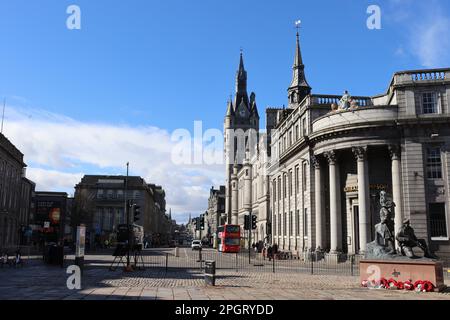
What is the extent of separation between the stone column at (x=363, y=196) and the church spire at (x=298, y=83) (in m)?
27.2

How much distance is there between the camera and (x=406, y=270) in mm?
18266

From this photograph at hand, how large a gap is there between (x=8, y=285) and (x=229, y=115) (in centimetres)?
11826

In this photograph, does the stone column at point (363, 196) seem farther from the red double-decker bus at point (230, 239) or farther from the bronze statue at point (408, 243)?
the red double-decker bus at point (230, 239)

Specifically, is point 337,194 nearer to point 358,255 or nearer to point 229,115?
point 358,255

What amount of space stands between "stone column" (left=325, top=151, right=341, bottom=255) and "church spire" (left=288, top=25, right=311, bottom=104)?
2501 centimetres

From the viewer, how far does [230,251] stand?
194ft

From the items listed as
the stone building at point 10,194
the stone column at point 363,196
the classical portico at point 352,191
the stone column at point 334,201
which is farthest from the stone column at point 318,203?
the stone building at point 10,194

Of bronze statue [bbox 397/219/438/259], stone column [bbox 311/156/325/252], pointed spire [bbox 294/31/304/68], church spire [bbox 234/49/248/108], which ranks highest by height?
church spire [bbox 234/49/248/108]

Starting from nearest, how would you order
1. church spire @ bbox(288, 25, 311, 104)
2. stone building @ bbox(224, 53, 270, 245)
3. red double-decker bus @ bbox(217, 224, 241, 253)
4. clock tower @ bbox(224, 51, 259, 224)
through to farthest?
red double-decker bus @ bbox(217, 224, 241, 253) < church spire @ bbox(288, 25, 311, 104) < stone building @ bbox(224, 53, 270, 245) < clock tower @ bbox(224, 51, 259, 224)

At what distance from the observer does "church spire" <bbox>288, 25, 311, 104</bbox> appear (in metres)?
63.3

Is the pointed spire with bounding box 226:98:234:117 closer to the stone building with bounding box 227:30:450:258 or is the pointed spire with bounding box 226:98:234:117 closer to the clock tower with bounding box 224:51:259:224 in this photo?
the clock tower with bounding box 224:51:259:224

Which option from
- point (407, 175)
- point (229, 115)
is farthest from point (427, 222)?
point (229, 115)

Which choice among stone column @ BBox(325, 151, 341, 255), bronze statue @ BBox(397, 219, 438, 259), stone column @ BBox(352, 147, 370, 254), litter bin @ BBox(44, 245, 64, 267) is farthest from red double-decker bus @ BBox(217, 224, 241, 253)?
bronze statue @ BBox(397, 219, 438, 259)
